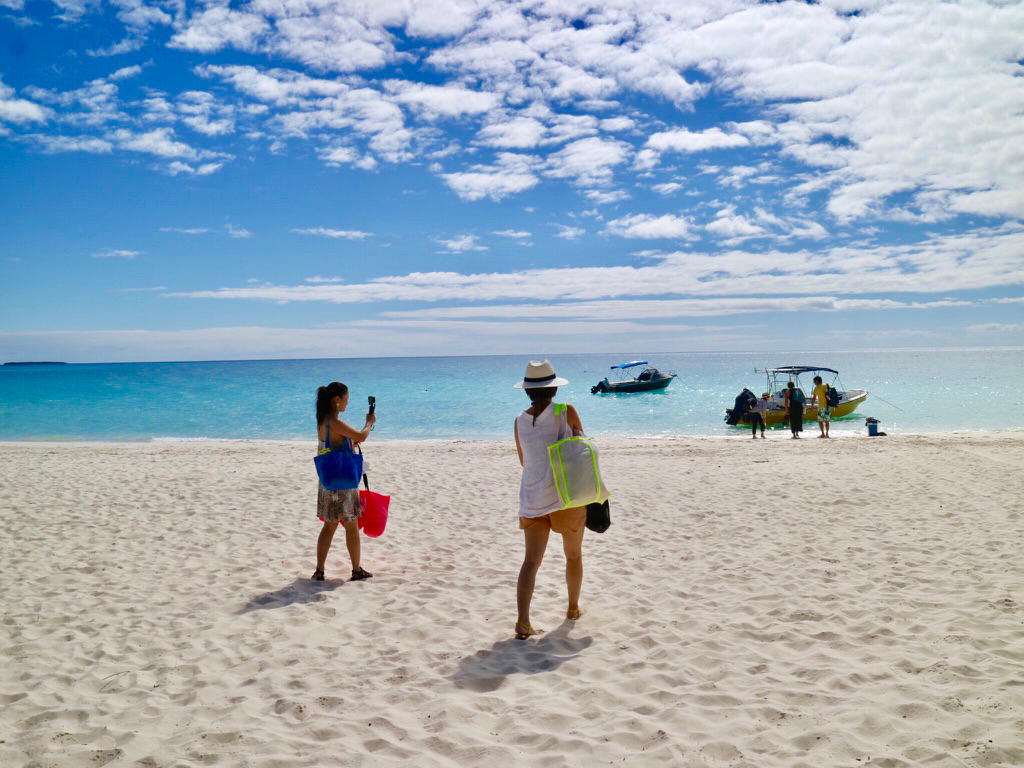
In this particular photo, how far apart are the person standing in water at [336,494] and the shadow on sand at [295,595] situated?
14 centimetres

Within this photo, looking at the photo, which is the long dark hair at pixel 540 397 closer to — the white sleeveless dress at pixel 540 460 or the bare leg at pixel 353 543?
→ the white sleeveless dress at pixel 540 460

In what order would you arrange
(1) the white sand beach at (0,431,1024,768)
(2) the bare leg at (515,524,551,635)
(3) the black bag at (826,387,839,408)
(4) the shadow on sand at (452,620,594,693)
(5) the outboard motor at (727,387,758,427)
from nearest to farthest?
(1) the white sand beach at (0,431,1024,768), (4) the shadow on sand at (452,620,594,693), (2) the bare leg at (515,524,551,635), (5) the outboard motor at (727,387,758,427), (3) the black bag at (826,387,839,408)

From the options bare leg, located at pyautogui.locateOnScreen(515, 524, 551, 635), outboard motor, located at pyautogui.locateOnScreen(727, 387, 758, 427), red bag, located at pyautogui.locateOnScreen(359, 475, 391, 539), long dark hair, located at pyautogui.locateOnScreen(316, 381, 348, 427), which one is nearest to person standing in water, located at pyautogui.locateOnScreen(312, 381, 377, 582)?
long dark hair, located at pyautogui.locateOnScreen(316, 381, 348, 427)

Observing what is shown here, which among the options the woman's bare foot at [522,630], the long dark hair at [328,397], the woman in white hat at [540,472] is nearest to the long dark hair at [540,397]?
the woman in white hat at [540,472]

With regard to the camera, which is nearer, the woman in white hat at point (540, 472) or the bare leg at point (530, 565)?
the woman in white hat at point (540, 472)

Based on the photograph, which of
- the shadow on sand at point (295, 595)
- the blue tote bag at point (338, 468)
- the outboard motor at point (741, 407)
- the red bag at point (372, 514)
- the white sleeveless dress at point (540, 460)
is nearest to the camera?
the white sleeveless dress at point (540, 460)

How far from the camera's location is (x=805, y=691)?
3648 mm

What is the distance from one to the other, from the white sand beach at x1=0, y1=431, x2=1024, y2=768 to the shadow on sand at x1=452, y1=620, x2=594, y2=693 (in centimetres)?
2

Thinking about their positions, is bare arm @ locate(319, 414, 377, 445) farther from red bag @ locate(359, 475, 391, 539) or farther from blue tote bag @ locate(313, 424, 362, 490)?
red bag @ locate(359, 475, 391, 539)

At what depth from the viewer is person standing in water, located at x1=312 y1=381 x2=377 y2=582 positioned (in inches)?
223

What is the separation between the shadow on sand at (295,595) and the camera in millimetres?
5421

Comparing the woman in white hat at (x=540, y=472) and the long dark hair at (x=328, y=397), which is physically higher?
the long dark hair at (x=328, y=397)

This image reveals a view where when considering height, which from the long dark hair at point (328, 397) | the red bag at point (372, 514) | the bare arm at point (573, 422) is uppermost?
the long dark hair at point (328, 397)

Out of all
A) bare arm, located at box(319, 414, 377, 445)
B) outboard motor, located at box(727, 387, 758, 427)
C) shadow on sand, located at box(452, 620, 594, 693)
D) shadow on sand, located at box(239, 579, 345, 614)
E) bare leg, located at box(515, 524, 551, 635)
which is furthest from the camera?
outboard motor, located at box(727, 387, 758, 427)
